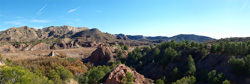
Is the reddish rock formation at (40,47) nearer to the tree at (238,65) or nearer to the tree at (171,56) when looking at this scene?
the tree at (171,56)

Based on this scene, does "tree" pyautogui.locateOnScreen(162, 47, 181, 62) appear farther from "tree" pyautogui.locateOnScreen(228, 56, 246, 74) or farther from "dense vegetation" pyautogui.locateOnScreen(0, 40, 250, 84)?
"tree" pyautogui.locateOnScreen(228, 56, 246, 74)

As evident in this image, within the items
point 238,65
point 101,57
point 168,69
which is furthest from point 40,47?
point 238,65

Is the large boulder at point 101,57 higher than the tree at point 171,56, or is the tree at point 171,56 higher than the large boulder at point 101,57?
the tree at point 171,56

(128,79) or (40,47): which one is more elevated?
(128,79)

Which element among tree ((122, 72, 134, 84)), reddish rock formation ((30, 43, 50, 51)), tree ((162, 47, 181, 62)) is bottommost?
reddish rock formation ((30, 43, 50, 51))

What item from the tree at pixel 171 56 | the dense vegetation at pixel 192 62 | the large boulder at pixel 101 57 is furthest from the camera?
the large boulder at pixel 101 57

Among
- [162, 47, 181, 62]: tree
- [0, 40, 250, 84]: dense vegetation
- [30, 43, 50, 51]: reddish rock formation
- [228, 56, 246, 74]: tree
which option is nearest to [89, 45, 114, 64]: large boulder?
[0, 40, 250, 84]: dense vegetation

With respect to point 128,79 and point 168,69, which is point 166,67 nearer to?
point 168,69

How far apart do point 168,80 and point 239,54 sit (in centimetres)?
1927

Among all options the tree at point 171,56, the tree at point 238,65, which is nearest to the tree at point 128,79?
the tree at point 238,65

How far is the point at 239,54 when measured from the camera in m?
37.5

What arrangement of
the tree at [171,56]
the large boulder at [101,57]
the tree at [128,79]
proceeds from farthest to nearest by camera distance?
the large boulder at [101,57], the tree at [171,56], the tree at [128,79]

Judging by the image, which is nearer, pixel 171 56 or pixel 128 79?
pixel 128 79

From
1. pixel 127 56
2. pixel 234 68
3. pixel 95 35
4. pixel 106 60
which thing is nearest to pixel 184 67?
pixel 234 68
